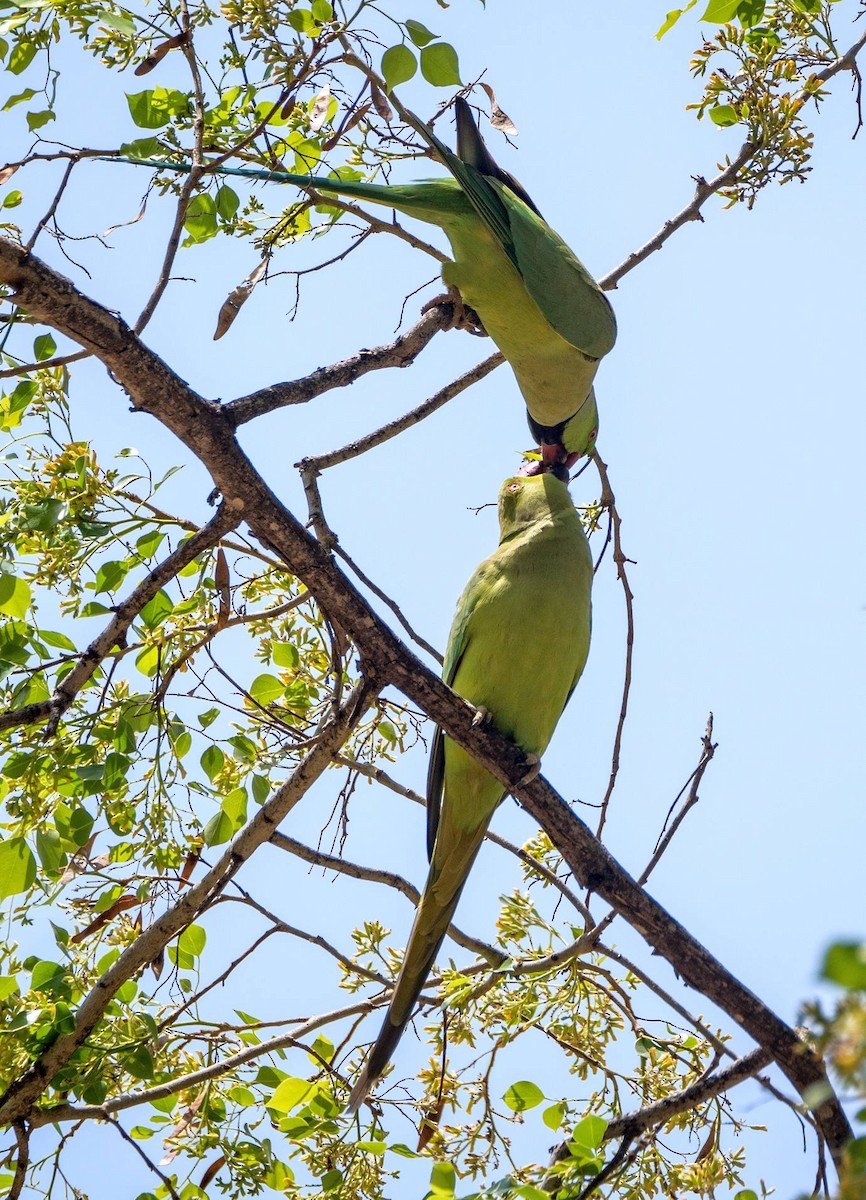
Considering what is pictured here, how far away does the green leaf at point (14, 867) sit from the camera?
9.65ft

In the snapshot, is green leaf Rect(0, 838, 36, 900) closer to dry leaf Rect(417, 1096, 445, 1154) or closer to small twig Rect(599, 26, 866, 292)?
dry leaf Rect(417, 1096, 445, 1154)

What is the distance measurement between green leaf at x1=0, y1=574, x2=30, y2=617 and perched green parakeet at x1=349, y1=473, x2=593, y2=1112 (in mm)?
1471

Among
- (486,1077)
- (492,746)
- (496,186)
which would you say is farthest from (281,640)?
(496,186)

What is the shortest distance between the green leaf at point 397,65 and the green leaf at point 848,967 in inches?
122

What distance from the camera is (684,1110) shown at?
A: 9.68 ft

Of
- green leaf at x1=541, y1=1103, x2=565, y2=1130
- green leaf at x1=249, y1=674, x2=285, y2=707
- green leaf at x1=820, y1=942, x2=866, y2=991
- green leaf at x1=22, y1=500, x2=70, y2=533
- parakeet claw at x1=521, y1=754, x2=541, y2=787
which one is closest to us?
green leaf at x1=820, y1=942, x2=866, y2=991

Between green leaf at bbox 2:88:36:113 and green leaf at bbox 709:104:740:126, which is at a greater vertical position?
green leaf at bbox 709:104:740:126

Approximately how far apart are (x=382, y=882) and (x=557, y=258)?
2.62 metres

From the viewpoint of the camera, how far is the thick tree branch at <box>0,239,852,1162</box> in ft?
8.13

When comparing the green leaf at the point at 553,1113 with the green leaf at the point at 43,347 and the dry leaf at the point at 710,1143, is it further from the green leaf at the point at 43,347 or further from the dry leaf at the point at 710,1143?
the green leaf at the point at 43,347

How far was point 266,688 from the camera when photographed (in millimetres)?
3637

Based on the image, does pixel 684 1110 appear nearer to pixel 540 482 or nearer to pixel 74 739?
pixel 74 739

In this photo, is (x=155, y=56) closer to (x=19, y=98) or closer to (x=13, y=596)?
(x=19, y=98)

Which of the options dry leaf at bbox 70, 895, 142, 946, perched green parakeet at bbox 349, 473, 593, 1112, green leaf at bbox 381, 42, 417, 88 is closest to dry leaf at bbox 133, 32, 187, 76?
green leaf at bbox 381, 42, 417, 88
